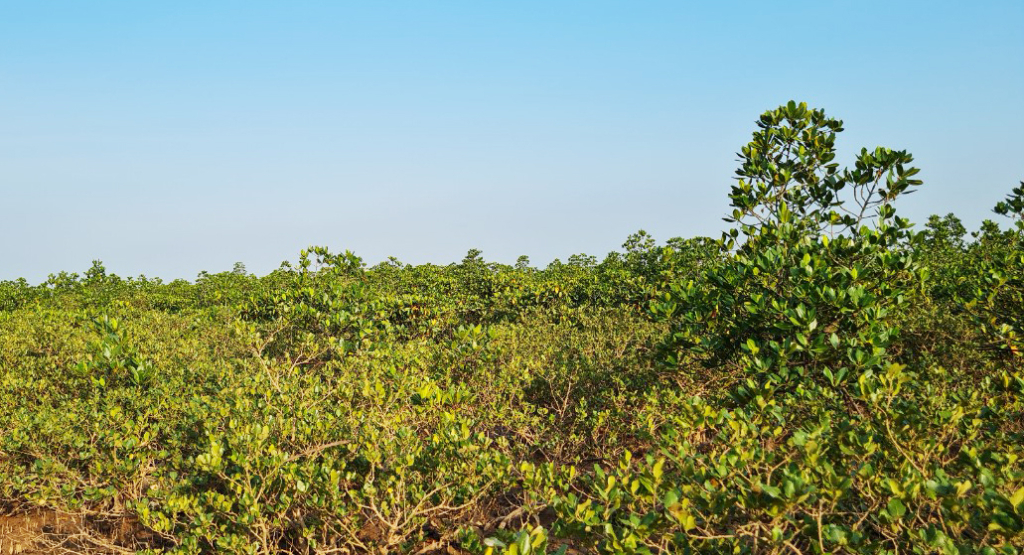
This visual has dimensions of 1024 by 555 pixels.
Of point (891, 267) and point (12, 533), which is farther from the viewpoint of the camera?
point (12, 533)

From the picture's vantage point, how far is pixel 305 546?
5590mm

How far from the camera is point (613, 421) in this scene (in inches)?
271

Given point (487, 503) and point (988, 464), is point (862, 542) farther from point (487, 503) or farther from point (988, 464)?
point (487, 503)

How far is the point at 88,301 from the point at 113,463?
16.6 m

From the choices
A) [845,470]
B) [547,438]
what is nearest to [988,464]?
[845,470]

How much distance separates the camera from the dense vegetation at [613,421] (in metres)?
3.65

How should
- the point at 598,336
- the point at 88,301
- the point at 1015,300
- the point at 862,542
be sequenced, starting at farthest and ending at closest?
the point at 88,301 < the point at 598,336 < the point at 1015,300 < the point at 862,542

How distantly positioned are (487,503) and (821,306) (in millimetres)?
3520

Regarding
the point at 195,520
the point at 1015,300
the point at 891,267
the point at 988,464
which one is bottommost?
the point at 195,520

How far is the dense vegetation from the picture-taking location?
365 cm

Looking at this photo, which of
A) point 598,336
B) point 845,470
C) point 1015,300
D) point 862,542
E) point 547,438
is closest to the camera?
point 862,542

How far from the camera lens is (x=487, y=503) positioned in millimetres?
6105

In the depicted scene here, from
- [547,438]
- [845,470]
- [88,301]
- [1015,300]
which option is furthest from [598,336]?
[88,301]

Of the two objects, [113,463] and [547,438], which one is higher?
[113,463]
